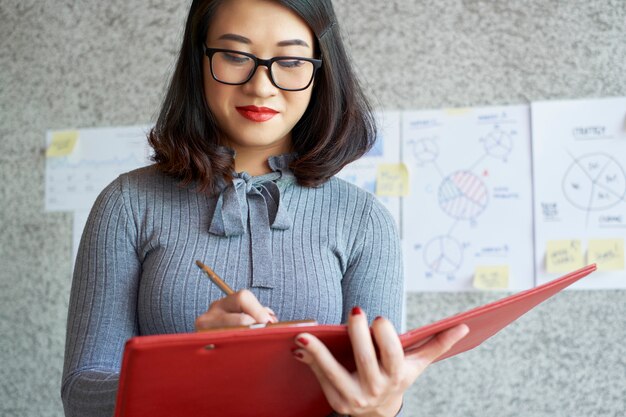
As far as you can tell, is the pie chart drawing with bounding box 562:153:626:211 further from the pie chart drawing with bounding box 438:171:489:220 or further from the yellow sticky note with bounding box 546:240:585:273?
the pie chart drawing with bounding box 438:171:489:220

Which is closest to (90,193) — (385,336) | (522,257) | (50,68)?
(50,68)

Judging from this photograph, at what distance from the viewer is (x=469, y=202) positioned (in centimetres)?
182

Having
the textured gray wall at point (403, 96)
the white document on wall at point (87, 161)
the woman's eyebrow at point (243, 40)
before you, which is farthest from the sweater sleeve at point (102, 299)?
the white document on wall at point (87, 161)

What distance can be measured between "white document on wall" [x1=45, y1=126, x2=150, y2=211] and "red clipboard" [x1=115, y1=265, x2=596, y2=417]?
145cm

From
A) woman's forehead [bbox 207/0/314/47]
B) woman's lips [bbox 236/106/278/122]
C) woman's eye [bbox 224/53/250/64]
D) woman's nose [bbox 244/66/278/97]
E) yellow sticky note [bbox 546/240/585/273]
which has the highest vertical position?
woman's forehead [bbox 207/0/314/47]

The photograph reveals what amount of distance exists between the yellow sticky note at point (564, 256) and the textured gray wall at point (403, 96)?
0.07 meters

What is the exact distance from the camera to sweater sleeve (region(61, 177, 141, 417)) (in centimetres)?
84

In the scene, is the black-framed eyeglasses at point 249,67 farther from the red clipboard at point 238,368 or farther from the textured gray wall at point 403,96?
the textured gray wall at point 403,96

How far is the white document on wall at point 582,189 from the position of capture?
1.75 m

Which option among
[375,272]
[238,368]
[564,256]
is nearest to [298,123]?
[375,272]

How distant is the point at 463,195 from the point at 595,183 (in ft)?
1.02

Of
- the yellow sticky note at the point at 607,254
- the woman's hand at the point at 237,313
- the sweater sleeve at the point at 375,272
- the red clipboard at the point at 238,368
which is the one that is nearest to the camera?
the red clipboard at the point at 238,368

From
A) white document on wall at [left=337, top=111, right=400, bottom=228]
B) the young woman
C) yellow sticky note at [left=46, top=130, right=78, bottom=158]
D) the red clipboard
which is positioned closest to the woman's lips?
the young woman

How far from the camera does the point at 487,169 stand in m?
1.82
